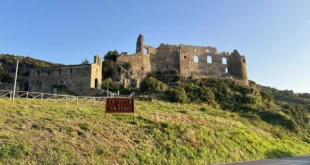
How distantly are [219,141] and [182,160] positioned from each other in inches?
234

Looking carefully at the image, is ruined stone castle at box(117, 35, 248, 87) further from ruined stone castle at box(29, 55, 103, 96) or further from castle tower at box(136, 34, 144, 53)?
ruined stone castle at box(29, 55, 103, 96)

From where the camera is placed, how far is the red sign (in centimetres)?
1912

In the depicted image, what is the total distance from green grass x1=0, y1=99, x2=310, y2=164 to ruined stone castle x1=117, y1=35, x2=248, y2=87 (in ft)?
111

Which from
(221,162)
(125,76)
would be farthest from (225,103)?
(221,162)

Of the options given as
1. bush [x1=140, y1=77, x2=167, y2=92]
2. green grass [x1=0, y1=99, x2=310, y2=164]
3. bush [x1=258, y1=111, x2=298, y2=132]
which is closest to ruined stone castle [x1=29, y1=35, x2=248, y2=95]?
bush [x1=140, y1=77, x2=167, y2=92]

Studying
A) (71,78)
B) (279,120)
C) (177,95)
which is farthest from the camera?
(71,78)

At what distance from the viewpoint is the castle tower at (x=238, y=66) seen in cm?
6053

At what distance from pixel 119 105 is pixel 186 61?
4131cm

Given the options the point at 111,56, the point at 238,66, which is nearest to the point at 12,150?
the point at 111,56

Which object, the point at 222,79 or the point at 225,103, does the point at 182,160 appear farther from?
the point at 222,79

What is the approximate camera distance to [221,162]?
56.3 feet

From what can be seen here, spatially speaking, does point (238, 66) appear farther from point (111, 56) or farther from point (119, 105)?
point (119, 105)

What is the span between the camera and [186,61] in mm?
59094

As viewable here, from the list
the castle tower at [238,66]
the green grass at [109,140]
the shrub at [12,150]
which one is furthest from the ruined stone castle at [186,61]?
the shrub at [12,150]
